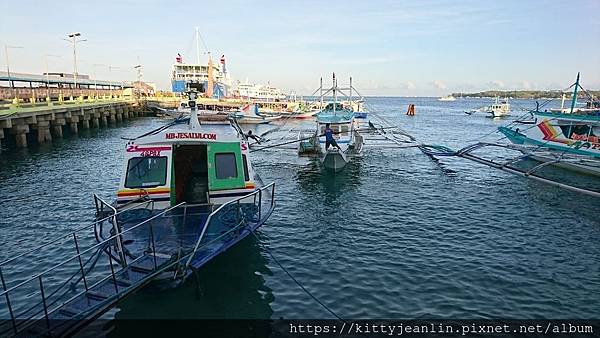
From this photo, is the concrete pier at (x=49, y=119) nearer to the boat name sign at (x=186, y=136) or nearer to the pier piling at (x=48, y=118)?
the pier piling at (x=48, y=118)

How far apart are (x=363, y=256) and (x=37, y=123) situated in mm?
40973

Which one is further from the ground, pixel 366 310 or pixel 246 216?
pixel 246 216

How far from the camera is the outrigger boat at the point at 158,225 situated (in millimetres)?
9281

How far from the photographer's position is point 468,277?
1312 cm

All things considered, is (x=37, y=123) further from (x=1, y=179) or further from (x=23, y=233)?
(x=23, y=233)

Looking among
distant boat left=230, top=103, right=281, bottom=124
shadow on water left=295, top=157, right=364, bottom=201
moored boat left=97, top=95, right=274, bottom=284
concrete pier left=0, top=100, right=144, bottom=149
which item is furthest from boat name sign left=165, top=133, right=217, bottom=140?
distant boat left=230, top=103, right=281, bottom=124

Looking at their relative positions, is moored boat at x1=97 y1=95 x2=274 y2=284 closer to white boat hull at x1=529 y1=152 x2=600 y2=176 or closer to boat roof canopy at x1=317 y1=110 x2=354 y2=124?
boat roof canopy at x1=317 y1=110 x2=354 y2=124

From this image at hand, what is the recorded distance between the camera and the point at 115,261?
11.3 meters

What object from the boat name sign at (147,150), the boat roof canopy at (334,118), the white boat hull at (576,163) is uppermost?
the boat roof canopy at (334,118)

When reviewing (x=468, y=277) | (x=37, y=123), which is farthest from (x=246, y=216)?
(x=37, y=123)

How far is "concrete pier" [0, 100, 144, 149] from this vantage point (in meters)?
38.0

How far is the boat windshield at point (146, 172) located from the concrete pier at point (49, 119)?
96.5 feet

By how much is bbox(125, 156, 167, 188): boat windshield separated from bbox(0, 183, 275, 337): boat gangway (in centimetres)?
64

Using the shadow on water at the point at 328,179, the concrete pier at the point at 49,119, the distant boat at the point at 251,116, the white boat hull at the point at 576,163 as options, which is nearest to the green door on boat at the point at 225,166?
the shadow on water at the point at 328,179
